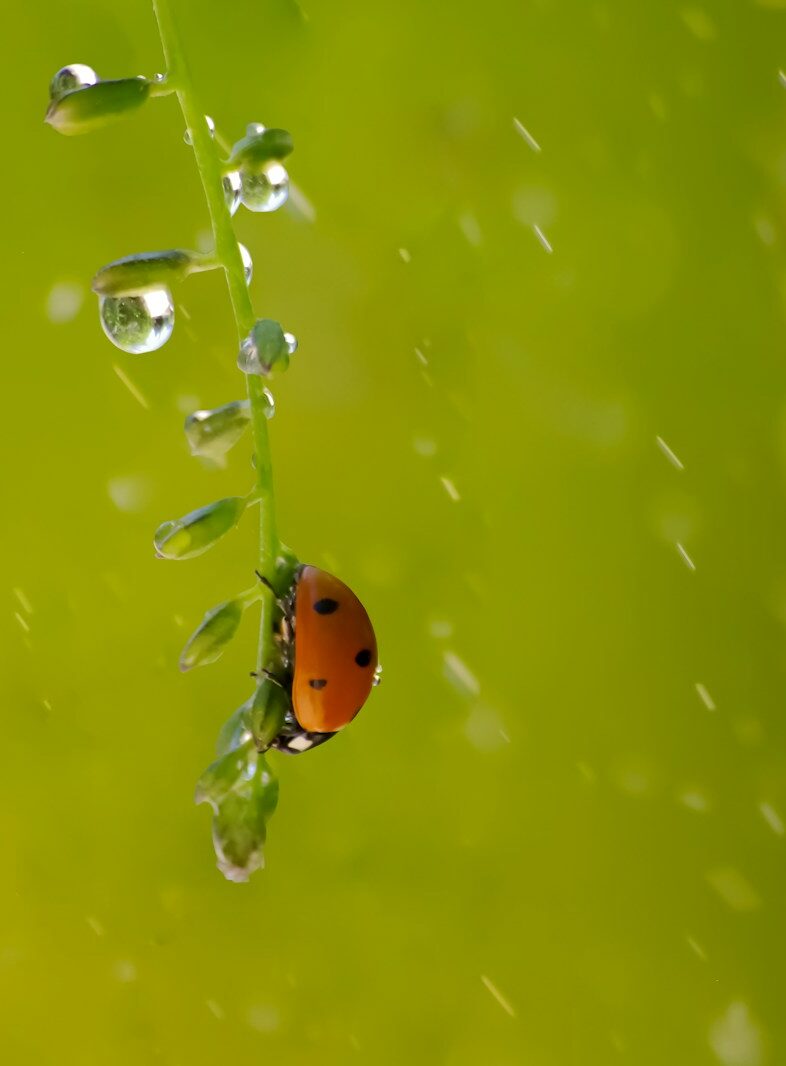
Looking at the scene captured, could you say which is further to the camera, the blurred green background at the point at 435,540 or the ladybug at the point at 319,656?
the blurred green background at the point at 435,540

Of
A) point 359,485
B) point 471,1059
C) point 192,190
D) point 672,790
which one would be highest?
point 192,190

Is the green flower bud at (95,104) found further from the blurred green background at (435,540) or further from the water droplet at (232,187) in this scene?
the blurred green background at (435,540)

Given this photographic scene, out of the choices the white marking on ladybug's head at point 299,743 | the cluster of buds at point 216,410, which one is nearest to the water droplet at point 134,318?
the cluster of buds at point 216,410

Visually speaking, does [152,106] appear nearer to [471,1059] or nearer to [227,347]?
[227,347]

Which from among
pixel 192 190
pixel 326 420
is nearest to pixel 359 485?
pixel 326 420

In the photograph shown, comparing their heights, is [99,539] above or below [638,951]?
above

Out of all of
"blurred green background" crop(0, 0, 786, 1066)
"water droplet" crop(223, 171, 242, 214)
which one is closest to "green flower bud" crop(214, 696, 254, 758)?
"water droplet" crop(223, 171, 242, 214)

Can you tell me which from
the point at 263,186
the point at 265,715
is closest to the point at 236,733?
the point at 265,715
